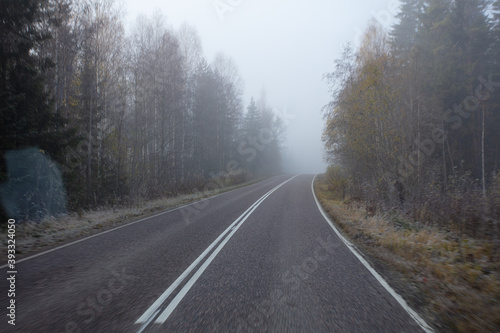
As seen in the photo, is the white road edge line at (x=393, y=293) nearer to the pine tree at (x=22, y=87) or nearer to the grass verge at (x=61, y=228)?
the grass verge at (x=61, y=228)

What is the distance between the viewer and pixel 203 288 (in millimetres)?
3762

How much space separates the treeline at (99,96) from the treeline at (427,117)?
38.1ft

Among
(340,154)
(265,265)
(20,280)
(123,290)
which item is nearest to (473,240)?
(265,265)

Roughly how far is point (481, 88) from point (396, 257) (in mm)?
15798

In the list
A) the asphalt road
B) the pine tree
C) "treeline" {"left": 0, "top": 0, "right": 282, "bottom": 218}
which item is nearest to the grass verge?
the asphalt road

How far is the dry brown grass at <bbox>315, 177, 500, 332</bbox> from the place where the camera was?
307 cm

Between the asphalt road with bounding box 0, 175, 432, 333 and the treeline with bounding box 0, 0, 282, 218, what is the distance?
5.15 meters

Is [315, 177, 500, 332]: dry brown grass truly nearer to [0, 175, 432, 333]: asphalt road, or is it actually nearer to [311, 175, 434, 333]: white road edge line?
[311, 175, 434, 333]: white road edge line

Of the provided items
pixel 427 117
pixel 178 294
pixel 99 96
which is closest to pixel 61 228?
pixel 178 294

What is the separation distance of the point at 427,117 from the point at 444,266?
11.7 metres

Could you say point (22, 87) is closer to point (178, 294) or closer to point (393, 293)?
point (178, 294)

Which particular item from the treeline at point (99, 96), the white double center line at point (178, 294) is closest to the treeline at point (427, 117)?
the white double center line at point (178, 294)

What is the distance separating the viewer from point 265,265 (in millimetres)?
4746

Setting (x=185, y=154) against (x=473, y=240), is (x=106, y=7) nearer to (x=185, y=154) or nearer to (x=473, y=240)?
(x=185, y=154)
